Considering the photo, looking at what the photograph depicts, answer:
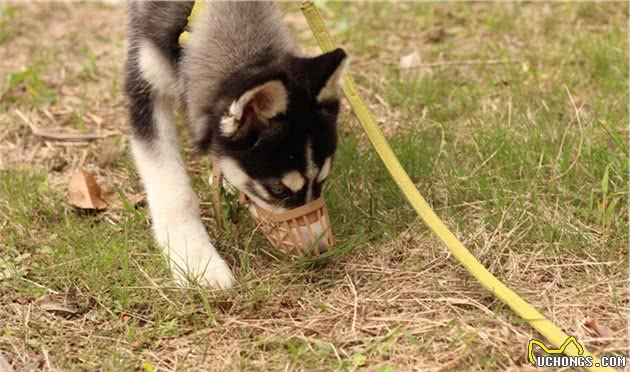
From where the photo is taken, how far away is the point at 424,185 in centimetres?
425

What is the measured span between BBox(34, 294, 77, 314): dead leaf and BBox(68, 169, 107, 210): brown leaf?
2.71 feet

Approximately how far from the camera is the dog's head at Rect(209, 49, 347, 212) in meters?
3.27

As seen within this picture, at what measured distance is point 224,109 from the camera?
3363 millimetres

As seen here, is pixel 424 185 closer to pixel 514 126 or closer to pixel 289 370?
pixel 514 126

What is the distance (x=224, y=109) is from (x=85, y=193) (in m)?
1.30

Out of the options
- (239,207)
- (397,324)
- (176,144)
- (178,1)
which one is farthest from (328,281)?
(178,1)

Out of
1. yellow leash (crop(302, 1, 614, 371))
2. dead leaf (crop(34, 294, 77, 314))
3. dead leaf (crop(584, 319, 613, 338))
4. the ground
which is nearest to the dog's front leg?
the ground

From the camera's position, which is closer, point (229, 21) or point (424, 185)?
point (229, 21)

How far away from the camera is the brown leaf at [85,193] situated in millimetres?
4223

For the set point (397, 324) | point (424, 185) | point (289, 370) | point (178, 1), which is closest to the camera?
point (289, 370)

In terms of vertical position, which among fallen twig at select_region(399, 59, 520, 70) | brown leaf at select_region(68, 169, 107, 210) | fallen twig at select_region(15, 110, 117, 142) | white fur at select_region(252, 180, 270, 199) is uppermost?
white fur at select_region(252, 180, 270, 199)

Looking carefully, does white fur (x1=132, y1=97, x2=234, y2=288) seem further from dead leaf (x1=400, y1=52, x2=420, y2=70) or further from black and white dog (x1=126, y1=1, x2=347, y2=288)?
dead leaf (x1=400, y1=52, x2=420, y2=70)

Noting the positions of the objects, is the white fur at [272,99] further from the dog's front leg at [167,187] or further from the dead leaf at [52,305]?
the dead leaf at [52,305]

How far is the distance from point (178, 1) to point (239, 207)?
109cm
